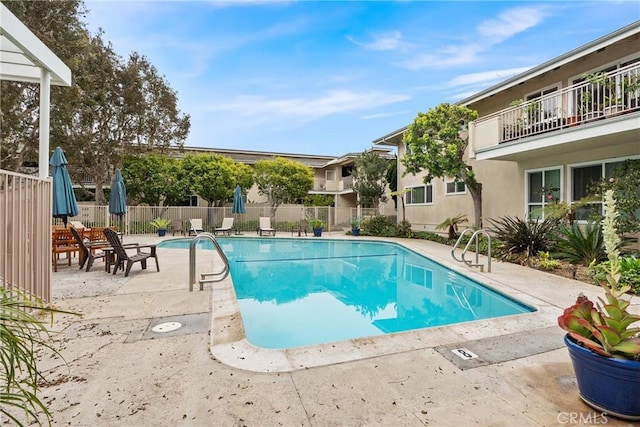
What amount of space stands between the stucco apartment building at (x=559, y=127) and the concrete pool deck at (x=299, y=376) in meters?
6.46

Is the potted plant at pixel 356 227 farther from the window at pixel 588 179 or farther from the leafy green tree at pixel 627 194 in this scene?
the leafy green tree at pixel 627 194

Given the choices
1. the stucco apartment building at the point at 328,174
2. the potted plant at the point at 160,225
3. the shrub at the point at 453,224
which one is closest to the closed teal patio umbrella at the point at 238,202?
the potted plant at the point at 160,225

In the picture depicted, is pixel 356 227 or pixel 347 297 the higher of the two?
pixel 356 227

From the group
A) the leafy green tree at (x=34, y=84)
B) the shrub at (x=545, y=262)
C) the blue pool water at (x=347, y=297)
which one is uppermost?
the leafy green tree at (x=34, y=84)

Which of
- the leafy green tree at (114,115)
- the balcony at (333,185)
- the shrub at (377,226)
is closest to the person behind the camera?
the leafy green tree at (114,115)

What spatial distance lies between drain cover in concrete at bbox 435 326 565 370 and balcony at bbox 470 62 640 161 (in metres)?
6.33

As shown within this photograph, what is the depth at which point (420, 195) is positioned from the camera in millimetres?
18906

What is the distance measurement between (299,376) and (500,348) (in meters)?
2.44

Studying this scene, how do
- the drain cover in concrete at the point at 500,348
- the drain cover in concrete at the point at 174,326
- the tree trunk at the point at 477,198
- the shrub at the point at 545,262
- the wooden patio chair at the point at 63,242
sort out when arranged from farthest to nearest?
the tree trunk at the point at 477,198
the shrub at the point at 545,262
the wooden patio chair at the point at 63,242
the drain cover in concrete at the point at 174,326
the drain cover in concrete at the point at 500,348

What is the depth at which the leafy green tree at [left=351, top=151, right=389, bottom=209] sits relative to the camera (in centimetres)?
2105

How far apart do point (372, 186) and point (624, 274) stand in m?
15.3

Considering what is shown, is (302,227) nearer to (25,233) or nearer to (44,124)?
(44,124)

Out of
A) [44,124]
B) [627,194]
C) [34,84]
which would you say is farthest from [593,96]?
[34,84]

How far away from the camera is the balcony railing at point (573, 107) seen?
781 centimetres
